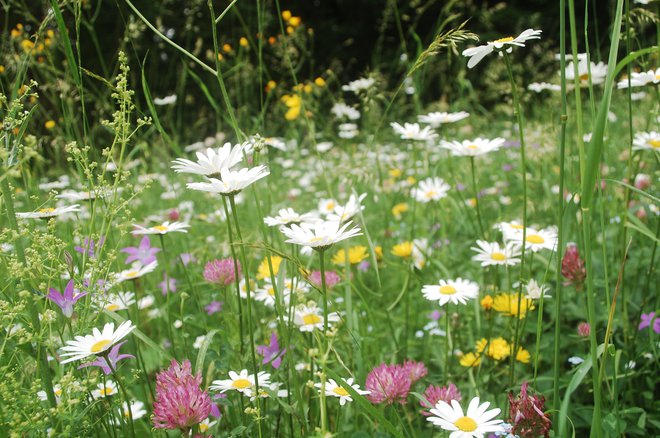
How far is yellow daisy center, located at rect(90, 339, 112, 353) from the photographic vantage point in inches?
31.4

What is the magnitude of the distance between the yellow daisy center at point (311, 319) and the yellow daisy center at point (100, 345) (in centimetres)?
38

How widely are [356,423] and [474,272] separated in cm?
86

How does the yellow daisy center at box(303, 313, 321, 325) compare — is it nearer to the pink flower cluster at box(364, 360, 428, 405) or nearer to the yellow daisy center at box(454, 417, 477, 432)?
the pink flower cluster at box(364, 360, 428, 405)

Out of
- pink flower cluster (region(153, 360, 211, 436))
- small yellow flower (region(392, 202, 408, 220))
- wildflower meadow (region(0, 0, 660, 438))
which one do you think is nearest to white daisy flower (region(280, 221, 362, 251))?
wildflower meadow (region(0, 0, 660, 438))

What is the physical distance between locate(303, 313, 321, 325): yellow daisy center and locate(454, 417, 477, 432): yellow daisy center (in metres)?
0.37

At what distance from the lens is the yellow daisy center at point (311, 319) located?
43.4 inches

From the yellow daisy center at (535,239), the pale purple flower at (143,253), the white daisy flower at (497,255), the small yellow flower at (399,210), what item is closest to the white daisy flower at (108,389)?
the pale purple flower at (143,253)

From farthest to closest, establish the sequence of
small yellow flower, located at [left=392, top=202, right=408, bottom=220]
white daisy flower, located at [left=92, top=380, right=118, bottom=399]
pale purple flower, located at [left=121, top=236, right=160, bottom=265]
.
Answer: small yellow flower, located at [left=392, top=202, right=408, bottom=220]
pale purple flower, located at [left=121, top=236, right=160, bottom=265]
white daisy flower, located at [left=92, top=380, right=118, bottom=399]

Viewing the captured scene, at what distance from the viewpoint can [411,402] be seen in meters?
1.24

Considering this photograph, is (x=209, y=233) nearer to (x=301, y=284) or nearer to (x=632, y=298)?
(x=301, y=284)

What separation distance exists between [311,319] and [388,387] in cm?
24

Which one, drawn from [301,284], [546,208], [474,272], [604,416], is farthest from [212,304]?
[546,208]

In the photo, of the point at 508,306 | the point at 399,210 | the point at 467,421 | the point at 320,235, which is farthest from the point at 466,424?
the point at 399,210

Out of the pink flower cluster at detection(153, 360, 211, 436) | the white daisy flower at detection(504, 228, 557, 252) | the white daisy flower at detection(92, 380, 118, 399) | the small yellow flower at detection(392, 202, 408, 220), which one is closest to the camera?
the pink flower cluster at detection(153, 360, 211, 436)
